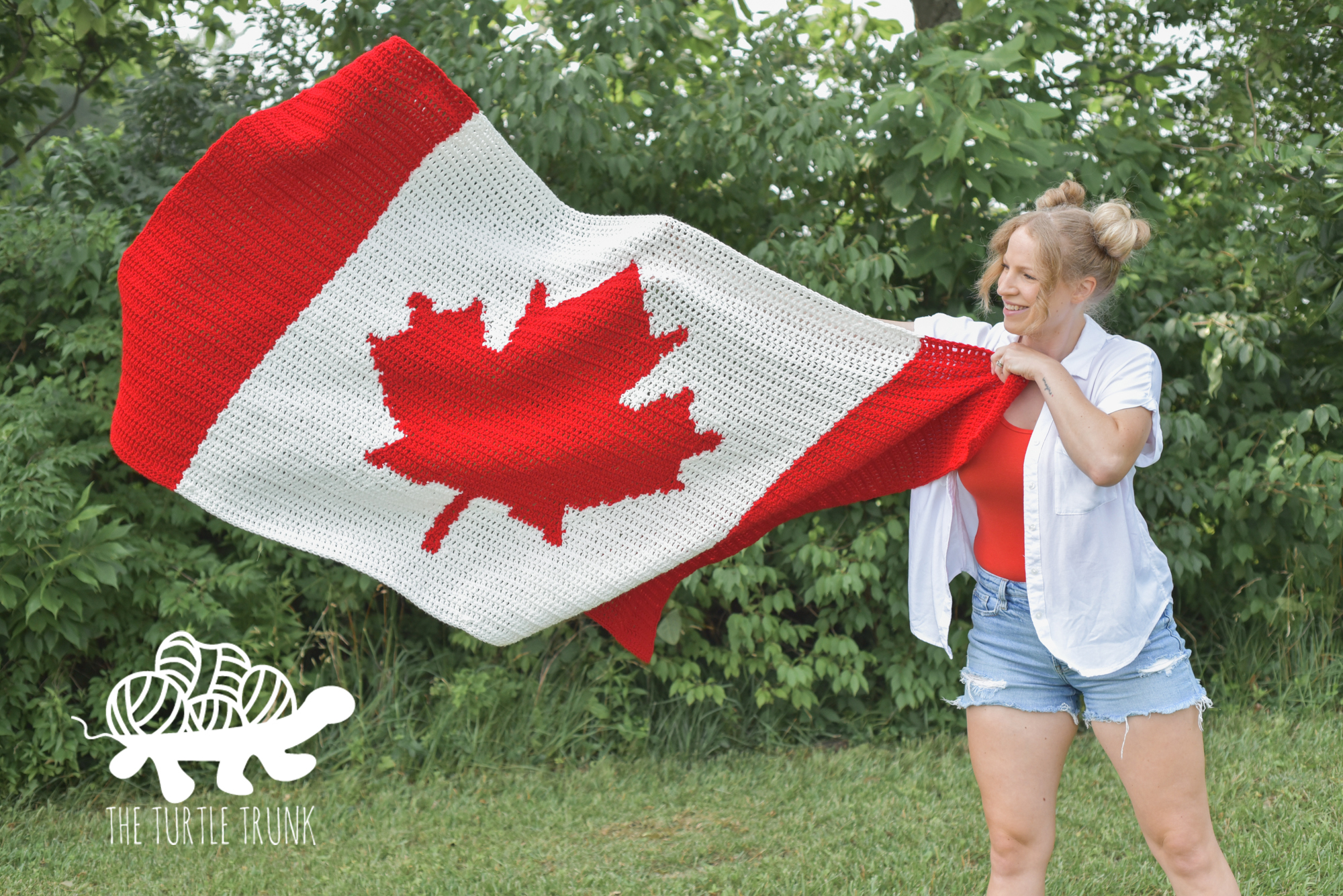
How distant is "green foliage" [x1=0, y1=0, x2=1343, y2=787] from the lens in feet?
12.6

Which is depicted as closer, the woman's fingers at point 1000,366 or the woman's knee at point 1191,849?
the woman's knee at point 1191,849

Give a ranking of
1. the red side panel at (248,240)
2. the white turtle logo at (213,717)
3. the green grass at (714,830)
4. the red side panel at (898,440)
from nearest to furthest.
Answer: the red side panel at (898,440), the red side panel at (248,240), the green grass at (714,830), the white turtle logo at (213,717)

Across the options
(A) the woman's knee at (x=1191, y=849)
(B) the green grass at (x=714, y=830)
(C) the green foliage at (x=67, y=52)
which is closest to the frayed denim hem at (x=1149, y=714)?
(A) the woman's knee at (x=1191, y=849)

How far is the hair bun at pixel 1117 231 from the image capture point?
2.08 meters

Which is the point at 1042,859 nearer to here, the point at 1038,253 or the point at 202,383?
the point at 1038,253

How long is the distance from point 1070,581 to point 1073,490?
174mm

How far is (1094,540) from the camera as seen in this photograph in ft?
6.72

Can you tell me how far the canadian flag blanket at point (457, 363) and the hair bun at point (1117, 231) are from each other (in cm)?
39

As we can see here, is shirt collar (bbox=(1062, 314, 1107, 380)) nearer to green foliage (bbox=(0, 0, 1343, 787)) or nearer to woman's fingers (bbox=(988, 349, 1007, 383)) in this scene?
woman's fingers (bbox=(988, 349, 1007, 383))

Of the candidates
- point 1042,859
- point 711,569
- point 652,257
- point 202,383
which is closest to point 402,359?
point 202,383

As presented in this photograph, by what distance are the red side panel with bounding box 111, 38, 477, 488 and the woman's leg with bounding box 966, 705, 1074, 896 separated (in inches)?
68.8

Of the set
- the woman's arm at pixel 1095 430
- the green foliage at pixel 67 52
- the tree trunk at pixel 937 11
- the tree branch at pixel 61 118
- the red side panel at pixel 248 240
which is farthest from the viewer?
the tree trunk at pixel 937 11

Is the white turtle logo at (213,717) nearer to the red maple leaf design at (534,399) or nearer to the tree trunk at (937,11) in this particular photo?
the red maple leaf design at (534,399)

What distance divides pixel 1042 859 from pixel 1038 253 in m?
1.21
